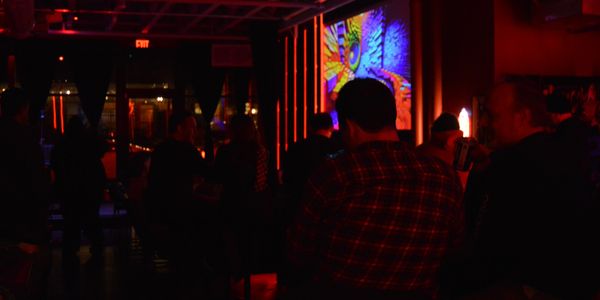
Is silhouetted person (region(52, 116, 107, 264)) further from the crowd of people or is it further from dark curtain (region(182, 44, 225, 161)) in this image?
dark curtain (region(182, 44, 225, 161))

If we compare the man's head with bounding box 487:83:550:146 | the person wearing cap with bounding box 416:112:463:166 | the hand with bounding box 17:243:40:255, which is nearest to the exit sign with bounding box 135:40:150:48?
the person wearing cap with bounding box 416:112:463:166

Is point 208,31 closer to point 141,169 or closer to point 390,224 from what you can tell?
point 141,169

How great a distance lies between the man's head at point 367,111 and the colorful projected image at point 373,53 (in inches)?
249

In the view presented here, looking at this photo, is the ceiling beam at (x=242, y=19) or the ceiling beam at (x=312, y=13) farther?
the ceiling beam at (x=242, y=19)

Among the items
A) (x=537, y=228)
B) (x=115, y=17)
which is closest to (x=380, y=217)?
(x=537, y=228)

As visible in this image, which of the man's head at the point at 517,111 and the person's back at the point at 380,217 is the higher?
the man's head at the point at 517,111

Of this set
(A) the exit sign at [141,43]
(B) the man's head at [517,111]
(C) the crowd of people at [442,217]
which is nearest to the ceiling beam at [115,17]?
(A) the exit sign at [141,43]

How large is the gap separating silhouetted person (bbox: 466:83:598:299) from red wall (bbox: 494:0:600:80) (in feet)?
15.5

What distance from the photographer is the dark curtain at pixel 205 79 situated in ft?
46.6

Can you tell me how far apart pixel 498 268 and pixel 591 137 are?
3516mm

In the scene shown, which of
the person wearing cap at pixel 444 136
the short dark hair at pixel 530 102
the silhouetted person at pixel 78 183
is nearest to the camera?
the short dark hair at pixel 530 102

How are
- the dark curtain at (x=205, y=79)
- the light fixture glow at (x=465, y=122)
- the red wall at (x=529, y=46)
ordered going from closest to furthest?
the red wall at (x=529, y=46) < the light fixture glow at (x=465, y=122) < the dark curtain at (x=205, y=79)

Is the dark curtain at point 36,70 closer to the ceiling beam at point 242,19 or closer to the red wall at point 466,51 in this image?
the ceiling beam at point 242,19

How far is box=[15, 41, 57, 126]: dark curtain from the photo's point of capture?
1316cm
